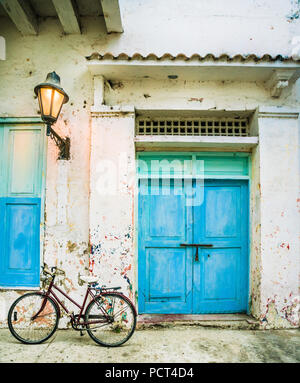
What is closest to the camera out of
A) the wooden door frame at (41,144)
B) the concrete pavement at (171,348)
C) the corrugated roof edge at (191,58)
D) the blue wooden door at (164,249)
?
the concrete pavement at (171,348)

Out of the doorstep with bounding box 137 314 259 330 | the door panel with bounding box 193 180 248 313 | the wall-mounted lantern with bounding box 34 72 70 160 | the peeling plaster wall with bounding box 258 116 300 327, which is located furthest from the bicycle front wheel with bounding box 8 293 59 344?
the peeling plaster wall with bounding box 258 116 300 327

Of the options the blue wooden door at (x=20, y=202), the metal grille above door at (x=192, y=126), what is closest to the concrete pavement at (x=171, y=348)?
the blue wooden door at (x=20, y=202)

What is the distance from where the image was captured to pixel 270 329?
444 cm

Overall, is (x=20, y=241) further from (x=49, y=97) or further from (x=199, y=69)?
(x=199, y=69)

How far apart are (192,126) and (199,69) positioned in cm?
92

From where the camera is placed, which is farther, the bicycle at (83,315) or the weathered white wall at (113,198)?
the weathered white wall at (113,198)

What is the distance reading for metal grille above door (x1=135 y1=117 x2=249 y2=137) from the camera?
16.1 feet

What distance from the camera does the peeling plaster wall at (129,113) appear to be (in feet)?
14.7

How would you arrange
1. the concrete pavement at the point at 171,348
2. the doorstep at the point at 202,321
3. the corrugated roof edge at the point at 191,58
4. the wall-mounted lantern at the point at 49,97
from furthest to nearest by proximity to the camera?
the doorstep at the point at 202,321 → the corrugated roof edge at the point at 191,58 → the wall-mounted lantern at the point at 49,97 → the concrete pavement at the point at 171,348

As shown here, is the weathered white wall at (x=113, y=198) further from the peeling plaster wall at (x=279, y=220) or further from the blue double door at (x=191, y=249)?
the peeling plaster wall at (x=279, y=220)

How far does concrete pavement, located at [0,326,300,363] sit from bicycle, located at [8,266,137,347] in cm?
15

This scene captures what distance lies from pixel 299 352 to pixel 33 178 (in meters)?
4.80

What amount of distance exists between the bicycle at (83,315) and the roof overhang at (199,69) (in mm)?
3234

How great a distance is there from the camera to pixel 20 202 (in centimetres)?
468
